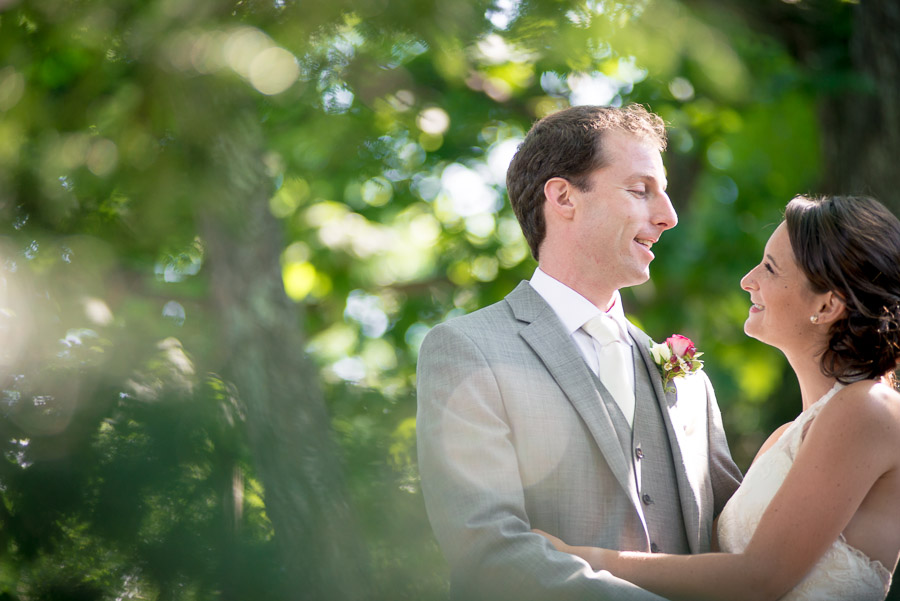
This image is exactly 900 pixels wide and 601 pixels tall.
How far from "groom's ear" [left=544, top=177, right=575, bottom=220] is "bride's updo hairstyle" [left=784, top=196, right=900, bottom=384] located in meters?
0.78

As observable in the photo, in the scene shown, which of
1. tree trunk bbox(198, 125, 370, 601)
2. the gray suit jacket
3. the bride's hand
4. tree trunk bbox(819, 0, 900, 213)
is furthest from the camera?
tree trunk bbox(819, 0, 900, 213)

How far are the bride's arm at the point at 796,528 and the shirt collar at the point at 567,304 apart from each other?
2.41 feet

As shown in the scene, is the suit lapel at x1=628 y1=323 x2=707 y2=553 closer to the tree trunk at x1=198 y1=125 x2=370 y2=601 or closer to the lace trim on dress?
the lace trim on dress

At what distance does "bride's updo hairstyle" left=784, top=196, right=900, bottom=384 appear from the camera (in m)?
2.57

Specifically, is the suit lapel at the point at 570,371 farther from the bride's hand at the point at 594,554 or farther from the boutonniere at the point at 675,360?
the boutonniere at the point at 675,360

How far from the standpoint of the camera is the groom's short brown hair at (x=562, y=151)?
287cm

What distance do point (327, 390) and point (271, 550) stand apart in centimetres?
81

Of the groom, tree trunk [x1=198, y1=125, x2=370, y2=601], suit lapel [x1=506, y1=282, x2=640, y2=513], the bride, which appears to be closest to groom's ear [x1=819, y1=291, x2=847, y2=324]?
the bride

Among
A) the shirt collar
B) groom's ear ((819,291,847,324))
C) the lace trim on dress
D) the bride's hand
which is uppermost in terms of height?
groom's ear ((819,291,847,324))

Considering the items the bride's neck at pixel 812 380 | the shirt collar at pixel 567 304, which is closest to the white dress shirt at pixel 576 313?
the shirt collar at pixel 567 304

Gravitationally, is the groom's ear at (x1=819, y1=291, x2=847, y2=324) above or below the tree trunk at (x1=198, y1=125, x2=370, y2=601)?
above

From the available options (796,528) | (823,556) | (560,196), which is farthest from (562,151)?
(823,556)

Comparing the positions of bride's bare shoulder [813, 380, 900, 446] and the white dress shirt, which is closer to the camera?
bride's bare shoulder [813, 380, 900, 446]

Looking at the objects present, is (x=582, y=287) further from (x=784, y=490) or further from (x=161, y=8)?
(x=161, y=8)
